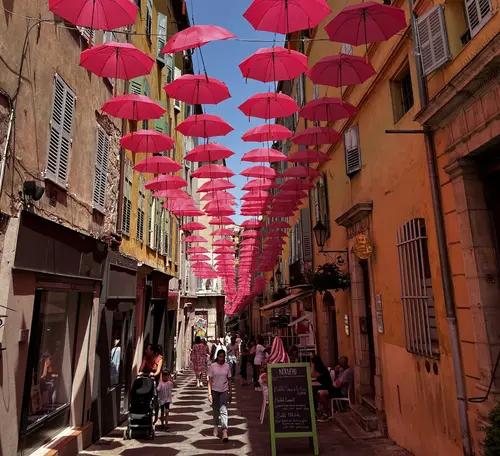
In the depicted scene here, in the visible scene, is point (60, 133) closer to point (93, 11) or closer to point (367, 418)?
point (93, 11)

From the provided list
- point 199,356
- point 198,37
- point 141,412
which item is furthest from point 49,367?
point 199,356

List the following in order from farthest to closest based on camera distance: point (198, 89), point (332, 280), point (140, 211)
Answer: point (140, 211)
point (332, 280)
point (198, 89)

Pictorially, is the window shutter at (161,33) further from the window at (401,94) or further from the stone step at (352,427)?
the stone step at (352,427)

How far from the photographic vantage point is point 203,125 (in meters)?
8.32

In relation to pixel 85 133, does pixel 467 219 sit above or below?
below

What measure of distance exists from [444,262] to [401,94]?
3.88 metres

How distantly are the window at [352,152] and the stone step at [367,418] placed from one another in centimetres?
553

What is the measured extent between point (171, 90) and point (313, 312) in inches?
420

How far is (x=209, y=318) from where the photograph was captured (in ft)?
125

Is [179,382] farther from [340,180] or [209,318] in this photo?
[209,318]

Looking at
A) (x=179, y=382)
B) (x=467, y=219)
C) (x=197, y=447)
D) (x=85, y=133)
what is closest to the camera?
(x=467, y=219)

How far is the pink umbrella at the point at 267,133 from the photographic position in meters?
9.61

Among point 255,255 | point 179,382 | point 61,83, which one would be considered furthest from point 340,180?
point 255,255

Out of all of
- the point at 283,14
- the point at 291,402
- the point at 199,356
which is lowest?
the point at 291,402
